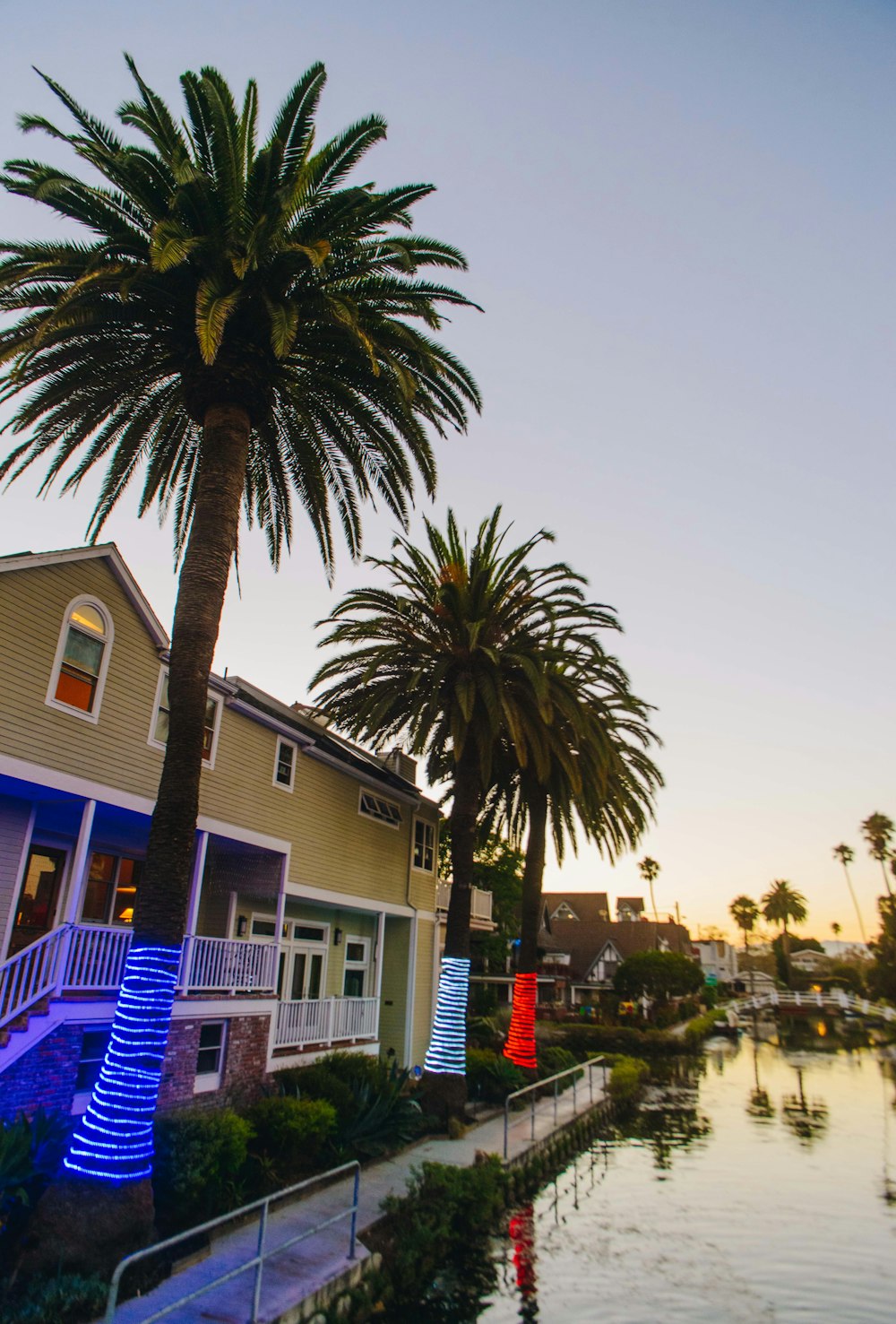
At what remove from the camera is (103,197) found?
12.8 metres

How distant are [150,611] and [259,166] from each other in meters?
7.74

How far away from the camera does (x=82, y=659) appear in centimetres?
1455

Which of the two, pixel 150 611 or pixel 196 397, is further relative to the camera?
pixel 150 611

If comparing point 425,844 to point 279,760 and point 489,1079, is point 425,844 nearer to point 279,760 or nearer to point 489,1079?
point 489,1079

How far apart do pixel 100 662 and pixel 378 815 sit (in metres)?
12.5

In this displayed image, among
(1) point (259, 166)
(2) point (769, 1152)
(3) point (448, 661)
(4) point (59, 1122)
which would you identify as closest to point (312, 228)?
(1) point (259, 166)

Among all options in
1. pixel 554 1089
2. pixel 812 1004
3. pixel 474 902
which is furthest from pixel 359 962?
pixel 812 1004

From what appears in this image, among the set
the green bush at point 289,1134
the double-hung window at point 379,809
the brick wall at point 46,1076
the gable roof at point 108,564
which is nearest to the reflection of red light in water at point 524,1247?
the green bush at point 289,1134

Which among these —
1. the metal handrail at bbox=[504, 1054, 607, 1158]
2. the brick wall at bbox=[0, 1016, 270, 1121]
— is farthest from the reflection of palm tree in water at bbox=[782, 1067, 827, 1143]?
the brick wall at bbox=[0, 1016, 270, 1121]

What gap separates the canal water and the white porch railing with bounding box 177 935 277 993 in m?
6.55

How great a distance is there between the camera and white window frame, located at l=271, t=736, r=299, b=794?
66.5 ft

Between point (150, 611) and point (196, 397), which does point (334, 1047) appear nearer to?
point (150, 611)

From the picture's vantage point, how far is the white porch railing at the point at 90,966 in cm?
1198

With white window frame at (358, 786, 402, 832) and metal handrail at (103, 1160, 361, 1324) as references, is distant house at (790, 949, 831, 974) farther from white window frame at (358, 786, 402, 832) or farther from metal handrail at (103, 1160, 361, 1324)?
metal handrail at (103, 1160, 361, 1324)
